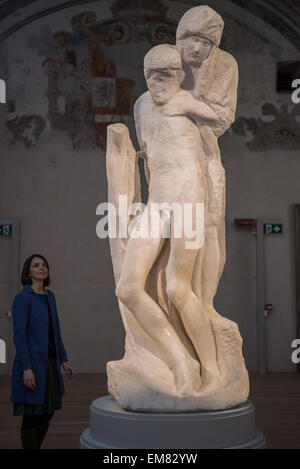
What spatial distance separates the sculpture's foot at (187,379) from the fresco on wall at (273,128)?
6.47 metres

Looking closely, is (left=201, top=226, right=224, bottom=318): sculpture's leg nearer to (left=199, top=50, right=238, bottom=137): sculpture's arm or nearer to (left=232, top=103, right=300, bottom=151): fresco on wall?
(left=199, top=50, right=238, bottom=137): sculpture's arm

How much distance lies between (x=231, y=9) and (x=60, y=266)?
5.16 metres

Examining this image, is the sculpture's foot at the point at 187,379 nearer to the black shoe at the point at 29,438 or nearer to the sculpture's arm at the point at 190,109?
the black shoe at the point at 29,438

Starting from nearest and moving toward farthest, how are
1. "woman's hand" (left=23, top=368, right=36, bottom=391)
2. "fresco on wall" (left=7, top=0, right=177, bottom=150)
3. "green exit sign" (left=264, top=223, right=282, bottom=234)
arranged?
"woman's hand" (left=23, top=368, right=36, bottom=391), "green exit sign" (left=264, top=223, right=282, bottom=234), "fresco on wall" (left=7, top=0, right=177, bottom=150)

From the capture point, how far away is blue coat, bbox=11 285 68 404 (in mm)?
4355

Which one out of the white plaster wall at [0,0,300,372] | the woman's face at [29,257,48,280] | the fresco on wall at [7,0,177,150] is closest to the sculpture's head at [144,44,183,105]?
the woman's face at [29,257,48,280]

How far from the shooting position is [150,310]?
467cm

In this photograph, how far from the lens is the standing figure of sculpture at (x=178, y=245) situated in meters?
4.63

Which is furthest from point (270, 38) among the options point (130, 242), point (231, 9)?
point (130, 242)

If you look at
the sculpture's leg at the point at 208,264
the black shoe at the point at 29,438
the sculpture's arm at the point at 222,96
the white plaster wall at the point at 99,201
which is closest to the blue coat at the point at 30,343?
the black shoe at the point at 29,438

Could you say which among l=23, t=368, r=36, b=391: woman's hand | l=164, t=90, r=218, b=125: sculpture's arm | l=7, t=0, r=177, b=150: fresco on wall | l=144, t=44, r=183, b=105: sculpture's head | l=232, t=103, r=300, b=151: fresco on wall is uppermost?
l=7, t=0, r=177, b=150: fresco on wall

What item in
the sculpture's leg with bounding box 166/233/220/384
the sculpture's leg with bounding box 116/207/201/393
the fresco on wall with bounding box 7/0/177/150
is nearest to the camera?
the sculpture's leg with bounding box 116/207/201/393

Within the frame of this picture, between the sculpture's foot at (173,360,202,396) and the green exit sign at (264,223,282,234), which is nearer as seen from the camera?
the sculpture's foot at (173,360,202,396)

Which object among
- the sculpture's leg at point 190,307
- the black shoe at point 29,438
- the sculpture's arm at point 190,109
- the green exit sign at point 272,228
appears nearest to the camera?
the black shoe at point 29,438
